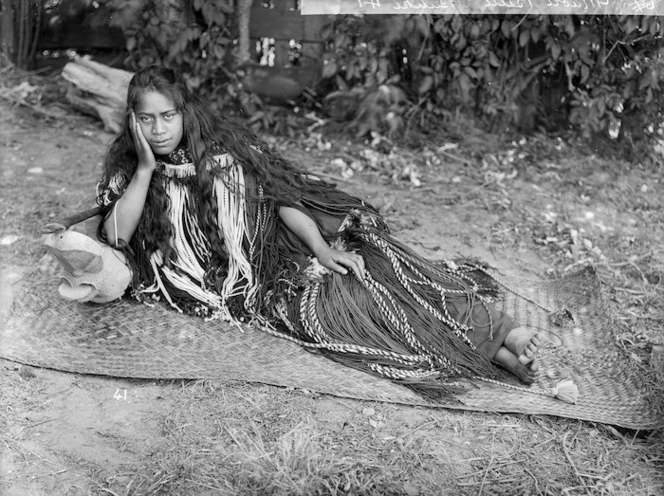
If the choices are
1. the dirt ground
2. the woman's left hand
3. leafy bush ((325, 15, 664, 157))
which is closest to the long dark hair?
the woman's left hand

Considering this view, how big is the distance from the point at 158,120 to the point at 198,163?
21 centimetres

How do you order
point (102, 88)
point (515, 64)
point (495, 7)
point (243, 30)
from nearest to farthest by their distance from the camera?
point (495, 7) → point (102, 88) → point (515, 64) → point (243, 30)

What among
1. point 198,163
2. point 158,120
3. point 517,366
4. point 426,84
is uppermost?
point 426,84

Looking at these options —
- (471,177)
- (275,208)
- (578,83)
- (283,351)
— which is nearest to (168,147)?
(275,208)

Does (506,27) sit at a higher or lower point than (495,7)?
lower

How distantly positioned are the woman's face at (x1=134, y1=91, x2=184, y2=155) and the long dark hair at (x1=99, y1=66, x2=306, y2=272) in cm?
2

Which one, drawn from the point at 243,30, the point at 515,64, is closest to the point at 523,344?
the point at 515,64

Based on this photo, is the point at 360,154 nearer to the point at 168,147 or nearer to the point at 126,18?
the point at 126,18

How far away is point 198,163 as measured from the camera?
9.11ft

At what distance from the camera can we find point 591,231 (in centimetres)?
396

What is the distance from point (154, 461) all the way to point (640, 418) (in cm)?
150

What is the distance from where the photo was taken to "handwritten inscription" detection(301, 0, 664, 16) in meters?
4.23

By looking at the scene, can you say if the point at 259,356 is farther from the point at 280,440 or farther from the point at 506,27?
the point at 506,27

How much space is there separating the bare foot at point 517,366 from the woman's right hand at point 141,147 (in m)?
1.41
